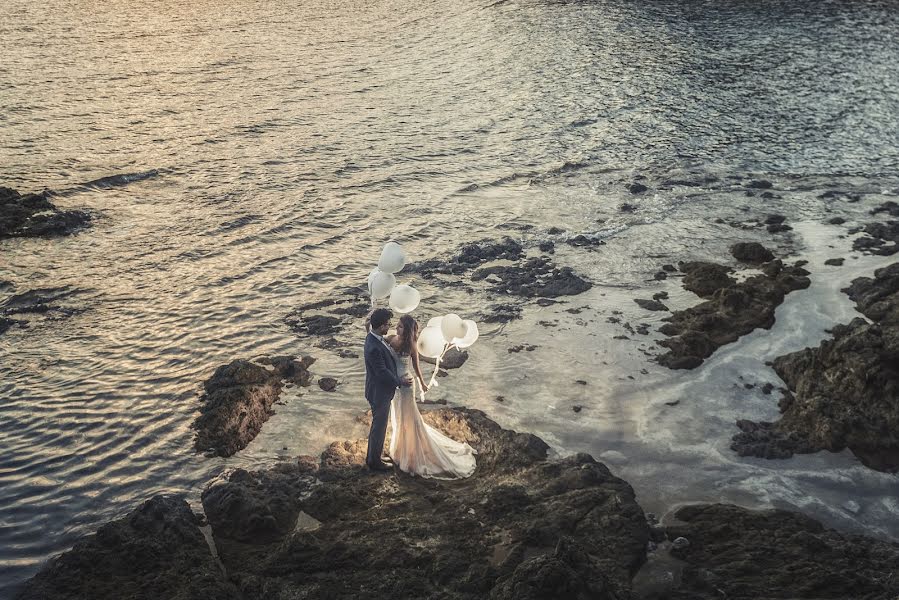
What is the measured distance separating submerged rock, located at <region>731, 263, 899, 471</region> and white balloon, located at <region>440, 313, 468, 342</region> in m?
3.75

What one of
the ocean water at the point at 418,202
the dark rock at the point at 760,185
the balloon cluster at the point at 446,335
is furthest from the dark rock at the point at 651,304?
the dark rock at the point at 760,185

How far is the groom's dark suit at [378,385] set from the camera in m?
7.73

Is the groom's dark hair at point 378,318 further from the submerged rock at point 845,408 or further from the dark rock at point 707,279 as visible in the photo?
the dark rock at point 707,279

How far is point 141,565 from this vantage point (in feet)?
21.9

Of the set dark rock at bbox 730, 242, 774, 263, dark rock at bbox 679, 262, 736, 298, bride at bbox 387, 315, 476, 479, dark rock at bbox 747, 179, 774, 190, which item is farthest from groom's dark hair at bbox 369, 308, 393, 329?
dark rock at bbox 747, 179, 774, 190

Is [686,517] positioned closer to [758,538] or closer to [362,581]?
[758,538]

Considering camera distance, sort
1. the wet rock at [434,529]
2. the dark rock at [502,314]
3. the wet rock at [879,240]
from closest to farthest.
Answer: the wet rock at [434,529]
the dark rock at [502,314]
the wet rock at [879,240]

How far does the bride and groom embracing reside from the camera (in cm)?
776

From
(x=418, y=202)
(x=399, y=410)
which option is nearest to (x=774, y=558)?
(x=399, y=410)

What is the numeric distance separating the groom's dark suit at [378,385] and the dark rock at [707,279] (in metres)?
6.53

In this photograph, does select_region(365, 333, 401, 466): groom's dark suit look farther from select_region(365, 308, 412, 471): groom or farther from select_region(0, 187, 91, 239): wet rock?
select_region(0, 187, 91, 239): wet rock

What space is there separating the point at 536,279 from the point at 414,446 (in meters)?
5.74

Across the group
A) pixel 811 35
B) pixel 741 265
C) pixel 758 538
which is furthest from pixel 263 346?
pixel 811 35

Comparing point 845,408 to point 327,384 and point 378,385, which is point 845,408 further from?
point 327,384
